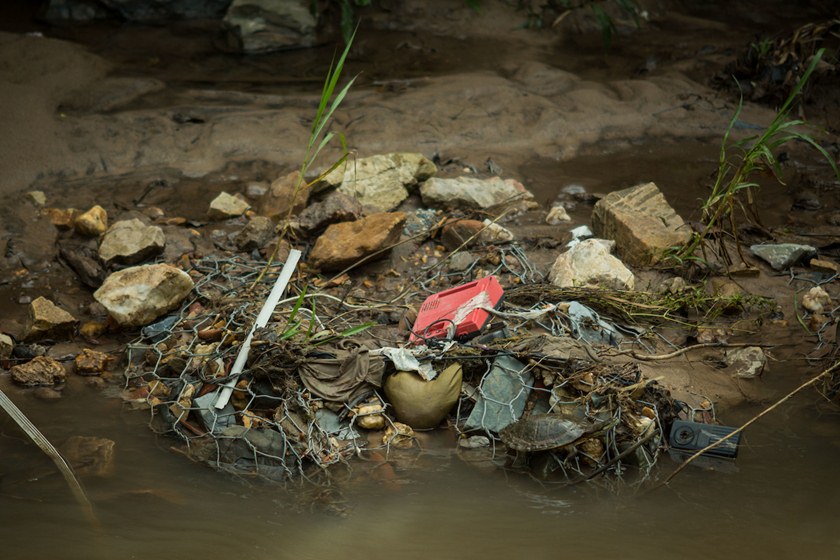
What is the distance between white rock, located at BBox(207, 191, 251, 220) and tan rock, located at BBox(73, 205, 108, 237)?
1.85 feet

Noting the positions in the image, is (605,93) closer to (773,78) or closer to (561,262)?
(773,78)

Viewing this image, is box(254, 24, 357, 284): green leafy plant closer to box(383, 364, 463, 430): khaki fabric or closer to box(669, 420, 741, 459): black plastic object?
box(383, 364, 463, 430): khaki fabric

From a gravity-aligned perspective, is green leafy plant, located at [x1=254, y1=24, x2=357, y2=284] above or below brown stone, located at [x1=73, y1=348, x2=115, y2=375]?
above

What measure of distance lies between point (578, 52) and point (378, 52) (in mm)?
1676

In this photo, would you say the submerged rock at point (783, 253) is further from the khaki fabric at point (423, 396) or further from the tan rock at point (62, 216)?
the tan rock at point (62, 216)

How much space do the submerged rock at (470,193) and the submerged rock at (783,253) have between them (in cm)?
130

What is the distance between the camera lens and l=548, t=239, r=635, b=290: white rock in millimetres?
3867

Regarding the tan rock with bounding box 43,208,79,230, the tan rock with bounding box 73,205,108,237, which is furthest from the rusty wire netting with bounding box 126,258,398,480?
the tan rock with bounding box 43,208,79,230

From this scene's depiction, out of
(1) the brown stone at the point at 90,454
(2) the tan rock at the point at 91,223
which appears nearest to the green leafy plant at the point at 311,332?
(1) the brown stone at the point at 90,454

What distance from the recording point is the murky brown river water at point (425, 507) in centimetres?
232

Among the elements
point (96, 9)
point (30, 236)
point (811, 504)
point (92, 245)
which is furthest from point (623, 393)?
point (96, 9)

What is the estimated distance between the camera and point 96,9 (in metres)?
7.09

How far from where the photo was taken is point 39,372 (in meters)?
3.44

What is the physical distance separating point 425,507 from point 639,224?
6.91ft
